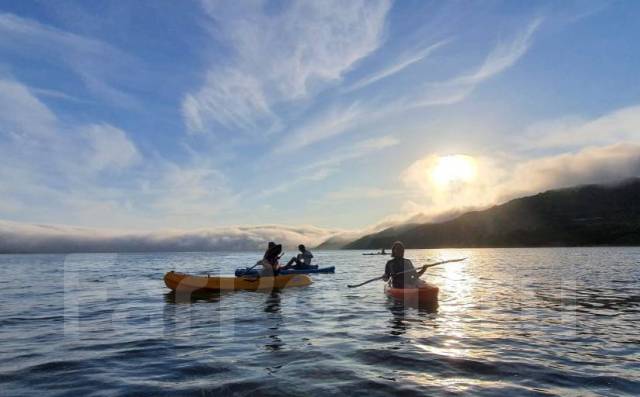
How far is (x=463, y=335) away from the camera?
41.6 feet

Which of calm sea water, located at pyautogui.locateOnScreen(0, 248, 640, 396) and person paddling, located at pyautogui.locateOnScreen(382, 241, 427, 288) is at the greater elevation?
person paddling, located at pyautogui.locateOnScreen(382, 241, 427, 288)

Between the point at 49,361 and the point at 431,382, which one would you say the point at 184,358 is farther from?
the point at 431,382

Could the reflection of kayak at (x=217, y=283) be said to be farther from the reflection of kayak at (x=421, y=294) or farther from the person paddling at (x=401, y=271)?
the reflection of kayak at (x=421, y=294)

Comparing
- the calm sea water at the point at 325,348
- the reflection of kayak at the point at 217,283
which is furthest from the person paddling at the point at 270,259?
the calm sea water at the point at 325,348

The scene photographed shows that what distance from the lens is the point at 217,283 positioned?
25.0 metres

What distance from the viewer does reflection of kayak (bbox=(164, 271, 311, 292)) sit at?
81.0ft

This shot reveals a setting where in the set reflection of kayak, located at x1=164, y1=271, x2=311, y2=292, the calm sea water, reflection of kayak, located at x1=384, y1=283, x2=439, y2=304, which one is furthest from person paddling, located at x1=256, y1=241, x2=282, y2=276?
reflection of kayak, located at x1=384, y1=283, x2=439, y2=304

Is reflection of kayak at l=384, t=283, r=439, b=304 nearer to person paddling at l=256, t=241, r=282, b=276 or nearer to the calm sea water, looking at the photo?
the calm sea water

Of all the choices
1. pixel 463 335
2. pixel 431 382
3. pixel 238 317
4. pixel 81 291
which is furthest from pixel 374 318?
pixel 81 291

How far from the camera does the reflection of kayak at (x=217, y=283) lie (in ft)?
81.0

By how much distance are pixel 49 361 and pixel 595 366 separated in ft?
41.8

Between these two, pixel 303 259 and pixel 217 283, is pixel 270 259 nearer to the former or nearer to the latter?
pixel 217 283

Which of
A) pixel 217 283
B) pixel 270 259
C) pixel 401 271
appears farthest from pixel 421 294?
pixel 217 283

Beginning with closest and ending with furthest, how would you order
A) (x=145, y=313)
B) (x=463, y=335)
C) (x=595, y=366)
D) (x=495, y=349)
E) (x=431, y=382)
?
1. (x=431, y=382)
2. (x=595, y=366)
3. (x=495, y=349)
4. (x=463, y=335)
5. (x=145, y=313)
